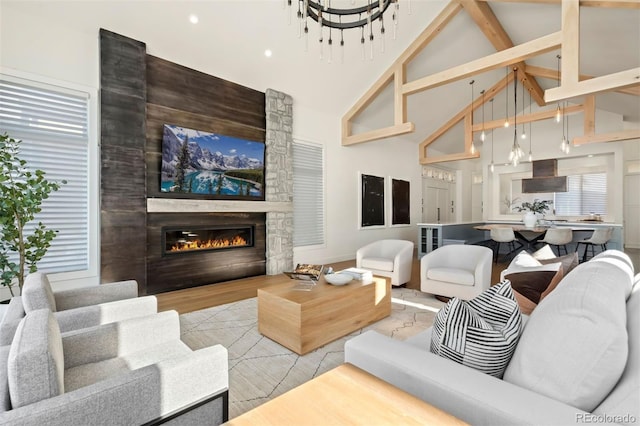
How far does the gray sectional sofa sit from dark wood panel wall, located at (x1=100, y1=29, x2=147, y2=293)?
12.4ft

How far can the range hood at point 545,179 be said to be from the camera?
916 centimetres

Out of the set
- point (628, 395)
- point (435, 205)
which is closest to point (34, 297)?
point (628, 395)

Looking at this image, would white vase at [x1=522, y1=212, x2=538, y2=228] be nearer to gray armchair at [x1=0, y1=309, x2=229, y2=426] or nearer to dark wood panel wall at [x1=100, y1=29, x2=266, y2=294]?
dark wood panel wall at [x1=100, y1=29, x2=266, y2=294]

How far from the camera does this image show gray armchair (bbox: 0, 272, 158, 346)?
1.58 meters

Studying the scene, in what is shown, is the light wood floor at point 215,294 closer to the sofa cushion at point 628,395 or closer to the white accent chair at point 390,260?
the white accent chair at point 390,260

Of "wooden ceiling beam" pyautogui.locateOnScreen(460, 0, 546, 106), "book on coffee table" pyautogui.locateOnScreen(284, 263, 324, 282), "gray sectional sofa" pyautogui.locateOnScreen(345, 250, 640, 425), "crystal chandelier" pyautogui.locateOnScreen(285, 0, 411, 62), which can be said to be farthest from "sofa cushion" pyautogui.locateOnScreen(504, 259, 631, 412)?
"wooden ceiling beam" pyautogui.locateOnScreen(460, 0, 546, 106)

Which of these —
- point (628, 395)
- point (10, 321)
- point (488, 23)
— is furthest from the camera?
point (488, 23)

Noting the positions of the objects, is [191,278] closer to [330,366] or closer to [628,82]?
[330,366]

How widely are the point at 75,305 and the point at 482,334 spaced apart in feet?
8.46

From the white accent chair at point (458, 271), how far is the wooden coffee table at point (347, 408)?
110 inches

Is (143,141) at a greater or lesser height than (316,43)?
lesser

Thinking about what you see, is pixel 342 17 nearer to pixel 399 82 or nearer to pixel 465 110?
pixel 399 82

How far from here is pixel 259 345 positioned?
8.27ft

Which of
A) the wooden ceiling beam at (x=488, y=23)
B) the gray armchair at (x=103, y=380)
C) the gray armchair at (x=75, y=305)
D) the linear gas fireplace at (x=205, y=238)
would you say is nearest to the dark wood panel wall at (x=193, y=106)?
the linear gas fireplace at (x=205, y=238)
